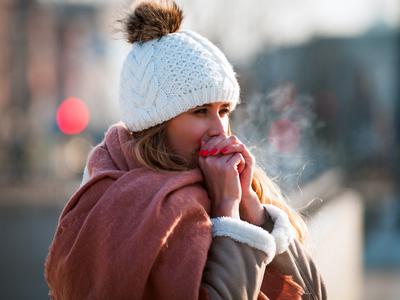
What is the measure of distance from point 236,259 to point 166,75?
0.61 meters

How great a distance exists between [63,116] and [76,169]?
183 centimetres

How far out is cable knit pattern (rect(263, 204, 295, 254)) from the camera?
2.66 m

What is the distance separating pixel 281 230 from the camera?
2672mm

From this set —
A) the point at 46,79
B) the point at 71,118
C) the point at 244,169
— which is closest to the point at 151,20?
the point at 244,169

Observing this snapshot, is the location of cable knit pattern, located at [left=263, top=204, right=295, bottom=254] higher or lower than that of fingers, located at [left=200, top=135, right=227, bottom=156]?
lower

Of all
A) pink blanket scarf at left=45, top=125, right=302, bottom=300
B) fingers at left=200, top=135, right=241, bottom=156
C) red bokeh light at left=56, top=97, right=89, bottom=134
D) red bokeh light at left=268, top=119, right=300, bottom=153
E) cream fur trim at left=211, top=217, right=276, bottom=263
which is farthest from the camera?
red bokeh light at left=56, top=97, right=89, bottom=134

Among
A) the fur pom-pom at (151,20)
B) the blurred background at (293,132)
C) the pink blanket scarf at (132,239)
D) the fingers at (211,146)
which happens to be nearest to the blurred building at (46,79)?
the blurred background at (293,132)

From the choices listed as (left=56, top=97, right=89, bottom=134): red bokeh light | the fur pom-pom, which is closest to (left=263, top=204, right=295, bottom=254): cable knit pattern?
the fur pom-pom

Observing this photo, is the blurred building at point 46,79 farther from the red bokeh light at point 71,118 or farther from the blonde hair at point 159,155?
the blonde hair at point 159,155

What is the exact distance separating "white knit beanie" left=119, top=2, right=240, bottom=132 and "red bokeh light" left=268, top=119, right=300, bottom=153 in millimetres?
2128

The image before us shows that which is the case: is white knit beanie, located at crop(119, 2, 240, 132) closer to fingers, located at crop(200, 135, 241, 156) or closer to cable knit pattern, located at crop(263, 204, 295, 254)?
fingers, located at crop(200, 135, 241, 156)

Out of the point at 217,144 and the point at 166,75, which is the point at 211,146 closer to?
the point at 217,144

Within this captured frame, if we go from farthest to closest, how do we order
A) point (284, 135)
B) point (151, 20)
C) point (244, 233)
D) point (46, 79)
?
1. point (46, 79)
2. point (284, 135)
3. point (151, 20)
4. point (244, 233)

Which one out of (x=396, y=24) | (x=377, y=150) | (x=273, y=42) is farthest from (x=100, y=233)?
(x=396, y=24)
